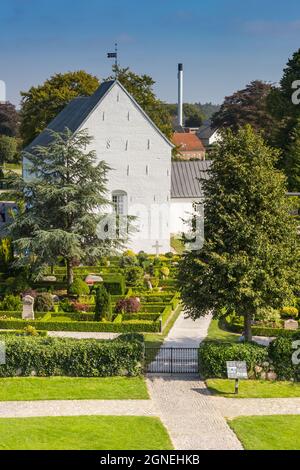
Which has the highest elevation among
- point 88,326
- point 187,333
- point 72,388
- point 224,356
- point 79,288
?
point 79,288

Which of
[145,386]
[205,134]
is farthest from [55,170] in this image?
[205,134]

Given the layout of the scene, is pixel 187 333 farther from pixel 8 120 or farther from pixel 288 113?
pixel 8 120

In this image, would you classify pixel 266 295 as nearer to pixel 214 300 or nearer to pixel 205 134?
pixel 214 300

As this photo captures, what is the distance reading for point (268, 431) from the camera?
21.6m

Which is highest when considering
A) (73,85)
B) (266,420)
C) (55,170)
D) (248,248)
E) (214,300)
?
(73,85)

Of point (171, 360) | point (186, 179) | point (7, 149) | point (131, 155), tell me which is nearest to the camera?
point (171, 360)

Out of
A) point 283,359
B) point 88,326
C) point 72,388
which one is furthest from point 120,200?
point 72,388

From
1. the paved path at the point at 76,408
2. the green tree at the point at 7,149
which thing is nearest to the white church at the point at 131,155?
the paved path at the point at 76,408

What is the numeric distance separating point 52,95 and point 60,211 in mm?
33859

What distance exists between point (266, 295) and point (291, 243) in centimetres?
233

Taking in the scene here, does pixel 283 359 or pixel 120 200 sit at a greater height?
pixel 120 200

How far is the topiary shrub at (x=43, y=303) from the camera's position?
35844 millimetres

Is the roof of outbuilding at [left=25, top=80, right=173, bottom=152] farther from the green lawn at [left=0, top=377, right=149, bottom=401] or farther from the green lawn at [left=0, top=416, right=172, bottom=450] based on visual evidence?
the green lawn at [left=0, top=416, right=172, bottom=450]
